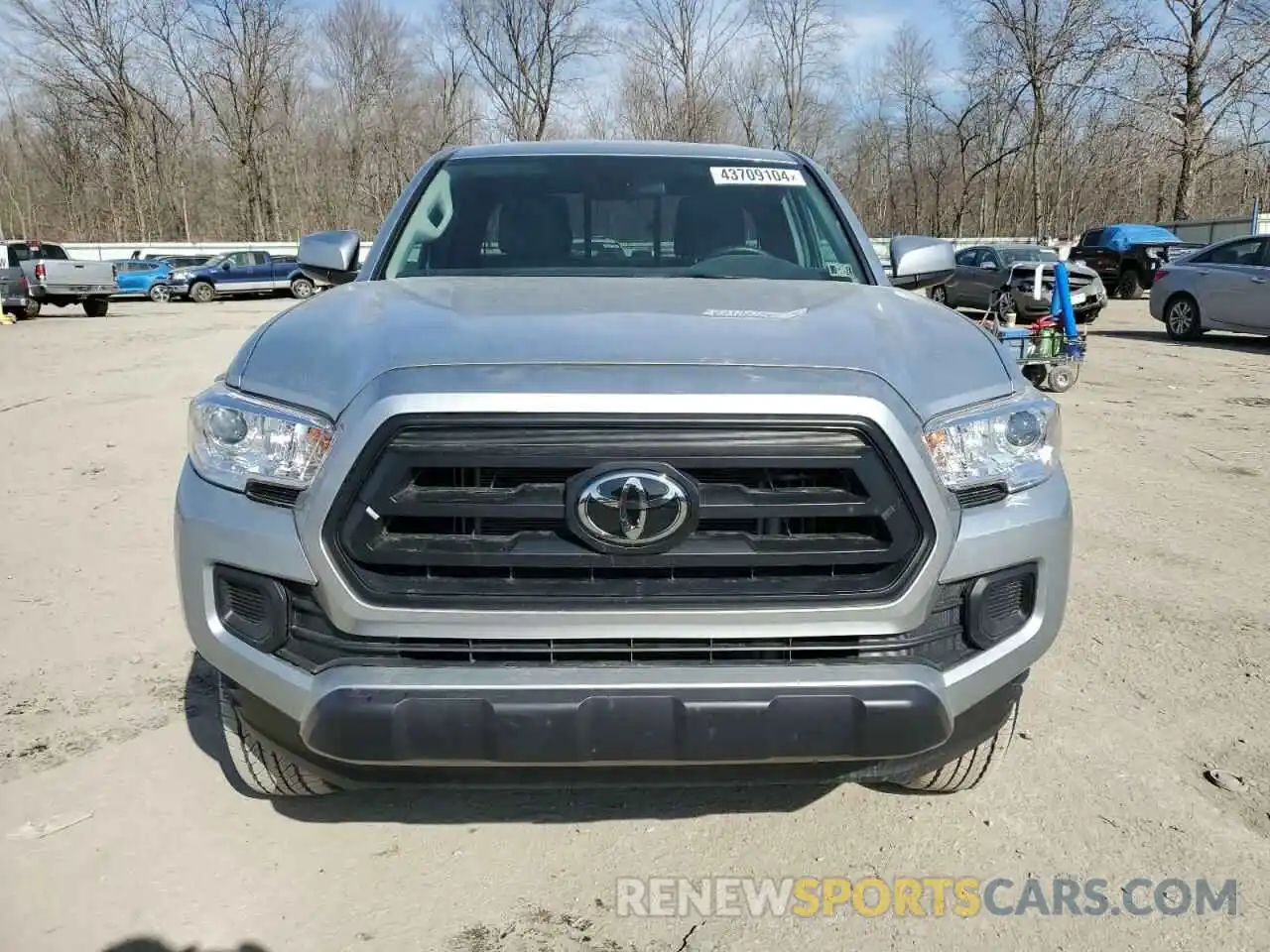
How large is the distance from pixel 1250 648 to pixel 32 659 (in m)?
4.58

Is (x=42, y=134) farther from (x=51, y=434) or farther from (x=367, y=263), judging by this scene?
(x=367, y=263)

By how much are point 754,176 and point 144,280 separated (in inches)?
1276

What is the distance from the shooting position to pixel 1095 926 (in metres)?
2.19

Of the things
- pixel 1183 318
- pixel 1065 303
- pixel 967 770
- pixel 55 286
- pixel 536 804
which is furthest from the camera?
pixel 55 286

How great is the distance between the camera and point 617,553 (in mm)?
1921

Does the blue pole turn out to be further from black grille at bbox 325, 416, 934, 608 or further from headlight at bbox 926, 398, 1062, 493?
black grille at bbox 325, 416, 934, 608

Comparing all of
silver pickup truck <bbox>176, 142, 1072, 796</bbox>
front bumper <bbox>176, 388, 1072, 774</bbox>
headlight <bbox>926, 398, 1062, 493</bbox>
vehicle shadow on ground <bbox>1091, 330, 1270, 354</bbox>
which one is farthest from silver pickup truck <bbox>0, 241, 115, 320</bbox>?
headlight <bbox>926, 398, 1062, 493</bbox>

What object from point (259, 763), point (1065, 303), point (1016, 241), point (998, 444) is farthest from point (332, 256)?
point (1016, 241)

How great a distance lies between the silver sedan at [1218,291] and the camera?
13359 millimetres

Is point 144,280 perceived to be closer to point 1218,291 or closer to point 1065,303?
point 1065,303

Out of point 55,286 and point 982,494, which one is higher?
point 982,494

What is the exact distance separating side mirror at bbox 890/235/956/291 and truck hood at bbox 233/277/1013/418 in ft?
2.75

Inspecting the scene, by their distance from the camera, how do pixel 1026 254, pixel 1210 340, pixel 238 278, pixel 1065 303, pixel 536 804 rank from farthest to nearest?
pixel 238 278 → pixel 1026 254 → pixel 1210 340 → pixel 1065 303 → pixel 536 804

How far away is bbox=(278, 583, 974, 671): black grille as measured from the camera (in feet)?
6.36
